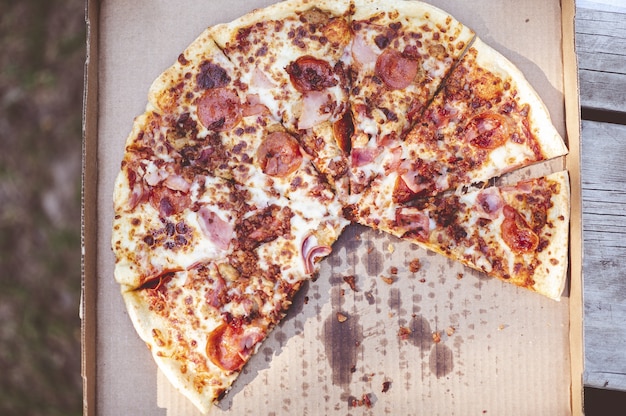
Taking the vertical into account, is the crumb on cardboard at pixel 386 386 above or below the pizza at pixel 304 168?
below

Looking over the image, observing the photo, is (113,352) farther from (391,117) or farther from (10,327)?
(391,117)

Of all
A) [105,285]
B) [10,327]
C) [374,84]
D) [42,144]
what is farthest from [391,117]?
[10,327]

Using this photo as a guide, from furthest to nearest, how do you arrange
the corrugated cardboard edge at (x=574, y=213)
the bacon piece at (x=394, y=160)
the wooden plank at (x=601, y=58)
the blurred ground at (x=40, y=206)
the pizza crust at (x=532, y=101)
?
the blurred ground at (x=40, y=206) < the wooden plank at (x=601, y=58) < the bacon piece at (x=394, y=160) < the pizza crust at (x=532, y=101) < the corrugated cardboard edge at (x=574, y=213)

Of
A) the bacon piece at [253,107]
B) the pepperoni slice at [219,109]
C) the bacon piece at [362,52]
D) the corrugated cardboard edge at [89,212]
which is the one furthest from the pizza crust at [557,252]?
the corrugated cardboard edge at [89,212]

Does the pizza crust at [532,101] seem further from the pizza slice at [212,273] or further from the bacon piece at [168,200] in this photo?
the bacon piece at [168,200]

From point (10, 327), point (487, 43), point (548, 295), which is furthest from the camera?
point (10, 327)
